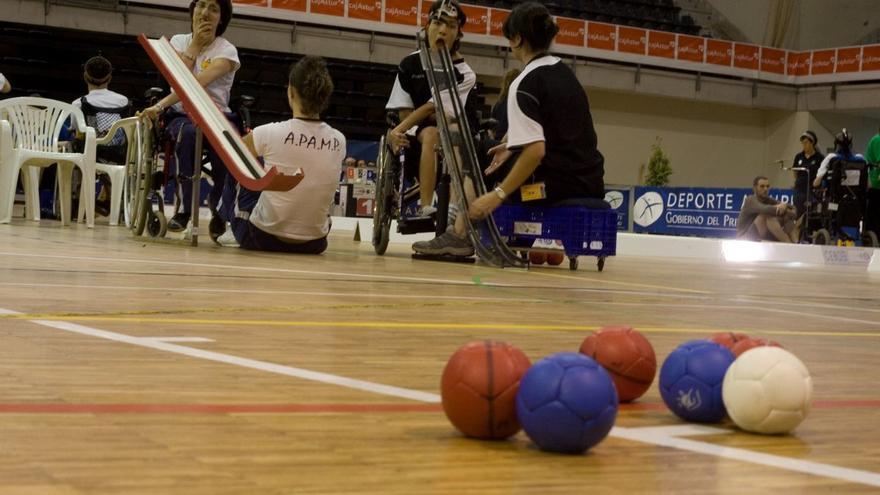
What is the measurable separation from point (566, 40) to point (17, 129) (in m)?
15.6

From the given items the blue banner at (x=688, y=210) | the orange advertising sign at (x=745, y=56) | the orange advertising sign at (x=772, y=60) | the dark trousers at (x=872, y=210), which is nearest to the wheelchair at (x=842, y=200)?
the dark trousers at (x=872, y=210)

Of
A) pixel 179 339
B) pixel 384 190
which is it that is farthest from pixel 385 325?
pixel 384 190

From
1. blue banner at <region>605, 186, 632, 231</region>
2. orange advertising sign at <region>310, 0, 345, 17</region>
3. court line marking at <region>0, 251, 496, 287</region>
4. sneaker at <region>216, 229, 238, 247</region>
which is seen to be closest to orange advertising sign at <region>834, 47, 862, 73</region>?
blue banner at <region>605, 186, 632, 231</region>

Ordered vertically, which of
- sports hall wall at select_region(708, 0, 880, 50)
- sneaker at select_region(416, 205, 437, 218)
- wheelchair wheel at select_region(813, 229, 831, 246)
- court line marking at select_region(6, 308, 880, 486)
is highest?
sports hall wall at select_region(708, 0, 880, 50)

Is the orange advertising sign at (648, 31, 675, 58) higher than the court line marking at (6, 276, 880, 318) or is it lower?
higher

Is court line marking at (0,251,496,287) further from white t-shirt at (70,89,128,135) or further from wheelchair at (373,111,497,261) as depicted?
white t-shirt at (70,89,128,135)

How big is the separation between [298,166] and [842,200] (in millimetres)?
10379

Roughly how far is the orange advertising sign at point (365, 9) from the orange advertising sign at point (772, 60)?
920 cm

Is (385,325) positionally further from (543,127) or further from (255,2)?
(255,2)

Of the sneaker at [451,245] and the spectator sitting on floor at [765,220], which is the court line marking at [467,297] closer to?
the sneaker at [451,245]

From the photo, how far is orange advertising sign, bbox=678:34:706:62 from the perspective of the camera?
80.3 feet

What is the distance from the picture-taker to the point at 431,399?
6.10ft

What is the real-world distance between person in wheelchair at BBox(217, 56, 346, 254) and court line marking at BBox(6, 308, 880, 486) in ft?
10.9

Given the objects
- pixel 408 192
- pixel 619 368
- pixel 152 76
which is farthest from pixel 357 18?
pixel 619 368
